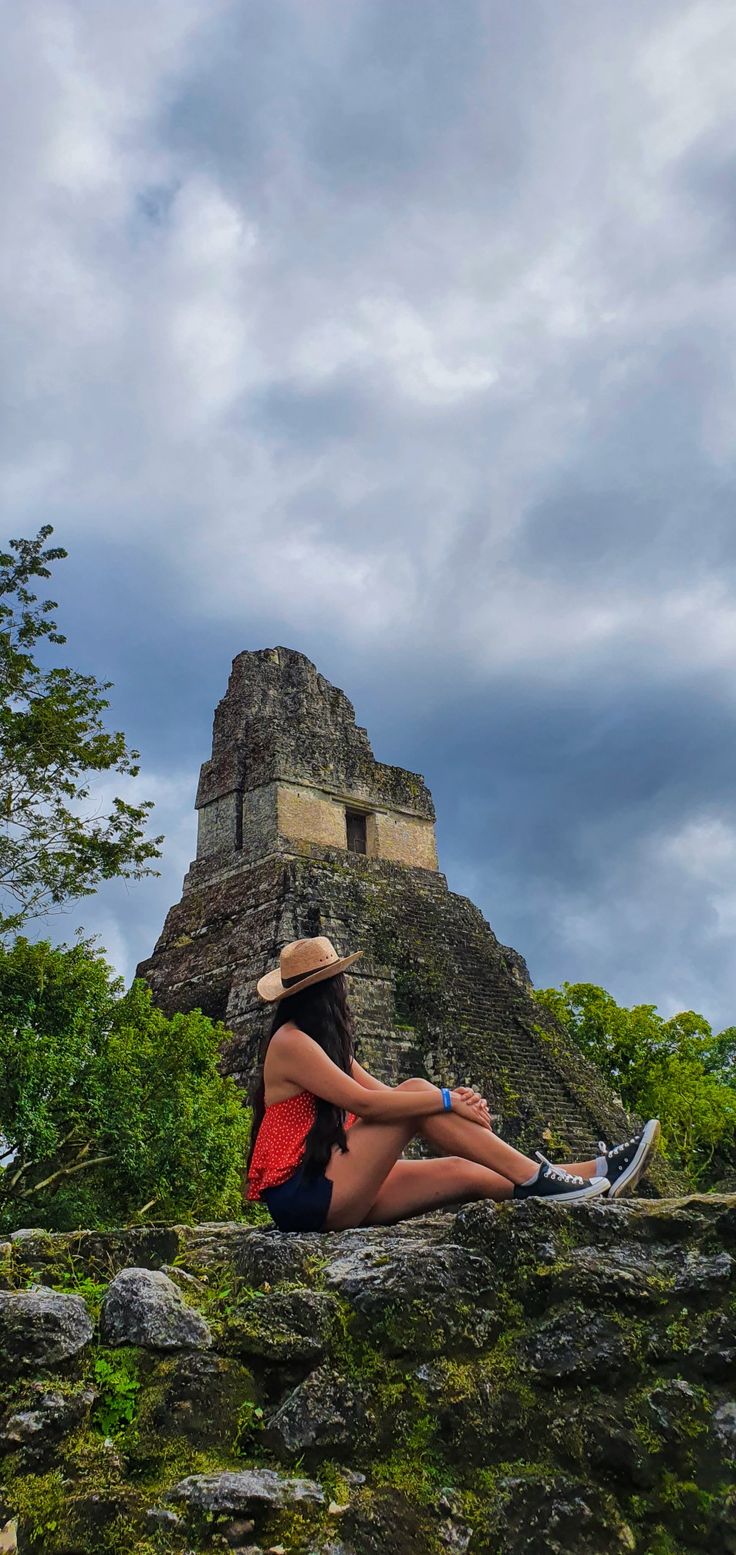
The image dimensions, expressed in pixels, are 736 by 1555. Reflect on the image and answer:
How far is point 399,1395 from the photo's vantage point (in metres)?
3.09

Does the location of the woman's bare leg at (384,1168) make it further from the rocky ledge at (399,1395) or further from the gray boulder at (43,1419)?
the gray boulder at (43,1419)

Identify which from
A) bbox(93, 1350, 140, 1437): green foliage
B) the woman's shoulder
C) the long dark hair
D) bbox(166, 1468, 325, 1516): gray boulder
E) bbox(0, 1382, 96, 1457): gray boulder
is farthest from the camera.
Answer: the long dark hair

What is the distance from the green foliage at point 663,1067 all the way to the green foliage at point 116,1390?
72.1 ft

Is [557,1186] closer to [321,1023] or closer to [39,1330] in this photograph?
[321,1023]

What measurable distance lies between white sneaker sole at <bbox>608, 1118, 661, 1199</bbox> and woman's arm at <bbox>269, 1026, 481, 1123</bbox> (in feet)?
A: 1.82

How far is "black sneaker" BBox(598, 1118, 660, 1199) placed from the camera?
13.0 ft

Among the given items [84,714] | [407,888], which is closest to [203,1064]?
[84,714]

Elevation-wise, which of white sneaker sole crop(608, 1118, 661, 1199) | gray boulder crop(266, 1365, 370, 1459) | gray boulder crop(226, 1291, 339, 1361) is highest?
white sneaker sole crop(608, 1118, 661, 1199)

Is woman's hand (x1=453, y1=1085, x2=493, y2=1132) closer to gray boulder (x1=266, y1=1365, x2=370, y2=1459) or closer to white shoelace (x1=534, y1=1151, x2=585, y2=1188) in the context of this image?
white shoelace (x1=534, y1=1151, x2=585, y2=1188)

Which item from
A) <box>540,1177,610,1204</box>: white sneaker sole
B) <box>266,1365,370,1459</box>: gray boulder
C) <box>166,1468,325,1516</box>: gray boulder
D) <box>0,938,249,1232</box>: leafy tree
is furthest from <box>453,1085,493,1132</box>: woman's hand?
<box>0,938,249,1232</box>: leafy tree

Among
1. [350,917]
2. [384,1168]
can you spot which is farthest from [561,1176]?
[350,917]

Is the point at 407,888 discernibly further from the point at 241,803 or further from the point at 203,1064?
the point at 203,1064

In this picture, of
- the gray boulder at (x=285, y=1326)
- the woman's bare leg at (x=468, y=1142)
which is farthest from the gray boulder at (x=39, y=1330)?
the woman's bare leg at (x=468, y=1142)

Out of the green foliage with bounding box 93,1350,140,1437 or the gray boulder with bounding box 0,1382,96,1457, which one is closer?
the gray boulder with bounding box 0,1382,96,1457
